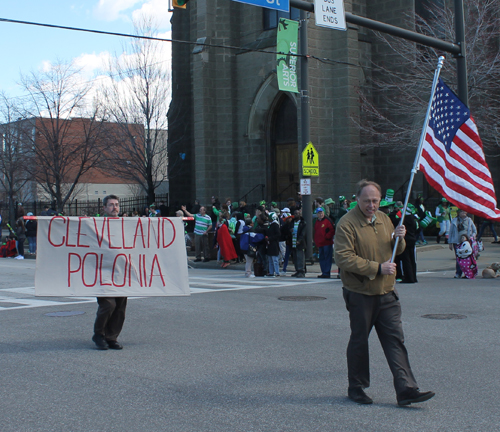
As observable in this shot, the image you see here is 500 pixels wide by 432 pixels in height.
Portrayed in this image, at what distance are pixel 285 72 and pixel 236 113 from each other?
1078 centimetres

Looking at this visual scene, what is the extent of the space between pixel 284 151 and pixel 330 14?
52.6ft

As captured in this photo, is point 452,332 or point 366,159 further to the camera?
point 366,159

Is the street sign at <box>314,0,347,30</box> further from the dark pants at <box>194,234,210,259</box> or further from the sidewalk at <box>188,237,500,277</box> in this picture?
the dark pants at <box>194,234,210,259</box>

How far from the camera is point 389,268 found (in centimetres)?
500

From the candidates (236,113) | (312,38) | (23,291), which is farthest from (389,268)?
(236,113)

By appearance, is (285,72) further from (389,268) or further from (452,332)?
(389,268)

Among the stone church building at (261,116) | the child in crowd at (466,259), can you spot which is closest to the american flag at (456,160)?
the child in crowd at (466,259)

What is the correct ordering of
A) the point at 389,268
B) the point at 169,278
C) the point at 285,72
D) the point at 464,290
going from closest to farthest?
the point at 389,268 → the point at 169,278 → the point at 464,290 → the point at 285,72

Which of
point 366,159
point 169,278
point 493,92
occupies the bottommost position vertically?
point 169,278

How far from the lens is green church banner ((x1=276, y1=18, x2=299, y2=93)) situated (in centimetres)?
1736

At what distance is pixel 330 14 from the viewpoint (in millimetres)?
12180

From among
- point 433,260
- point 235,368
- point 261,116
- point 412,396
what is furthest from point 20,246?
point 412,396

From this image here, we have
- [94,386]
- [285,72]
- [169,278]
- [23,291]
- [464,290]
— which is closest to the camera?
[94,386]

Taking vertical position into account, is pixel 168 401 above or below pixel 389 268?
below
